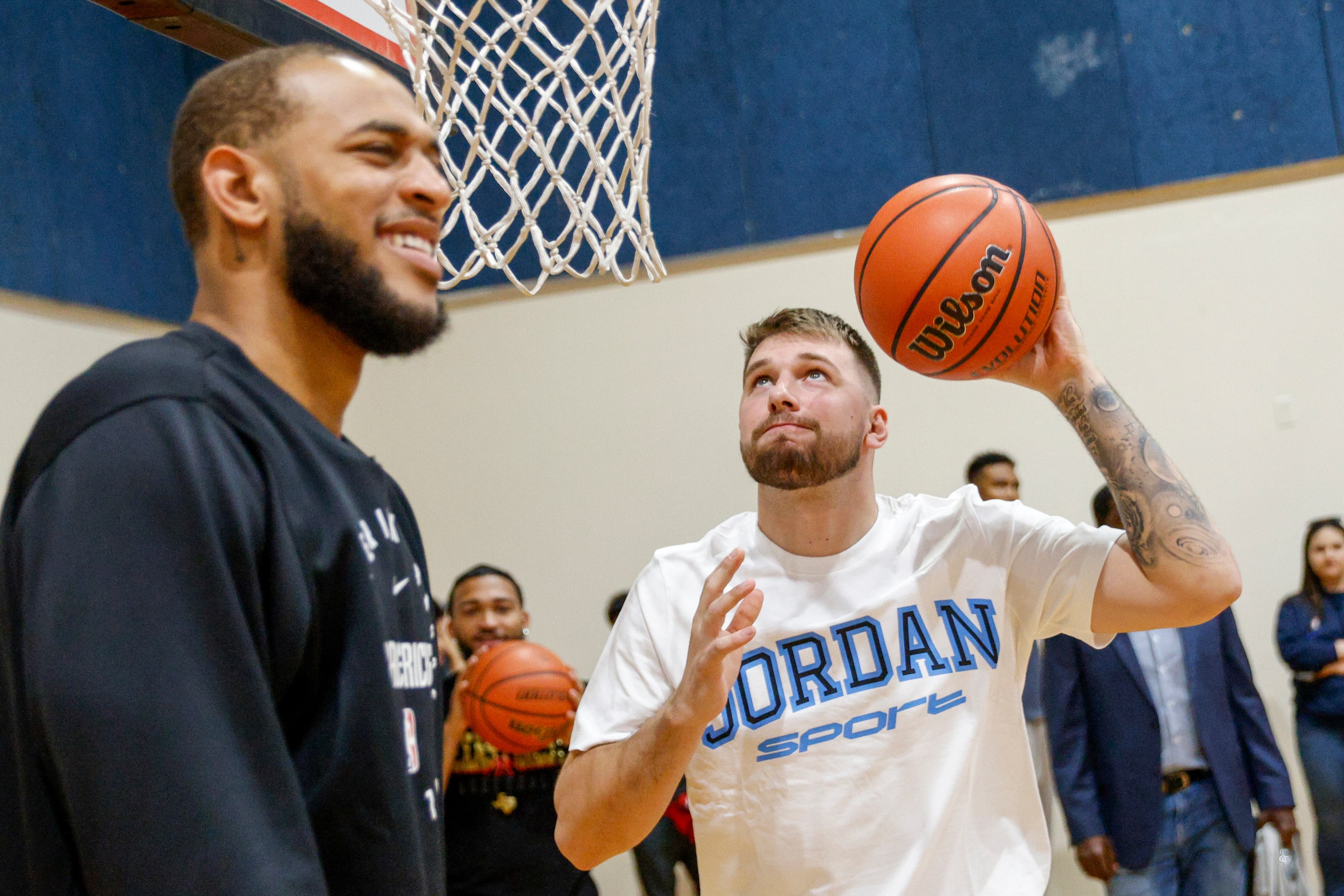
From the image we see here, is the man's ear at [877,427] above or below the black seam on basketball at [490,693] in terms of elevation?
above

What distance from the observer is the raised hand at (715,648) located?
6.70ft

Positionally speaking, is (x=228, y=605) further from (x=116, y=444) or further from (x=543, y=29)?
(x=543, y=29)

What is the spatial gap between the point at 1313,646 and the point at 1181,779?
1134 mm

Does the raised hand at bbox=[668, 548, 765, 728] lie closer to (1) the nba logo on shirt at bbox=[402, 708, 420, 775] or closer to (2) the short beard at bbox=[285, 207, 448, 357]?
(1) the nba logo on shirt at bbox=[402, 708, 420, 775]

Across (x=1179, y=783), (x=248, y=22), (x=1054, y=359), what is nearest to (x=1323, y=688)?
(x=1179, y=783)

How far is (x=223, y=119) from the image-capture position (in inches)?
52.5

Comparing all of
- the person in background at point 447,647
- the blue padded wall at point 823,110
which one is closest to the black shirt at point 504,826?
the person in background at point 447,647

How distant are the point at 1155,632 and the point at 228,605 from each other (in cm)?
411

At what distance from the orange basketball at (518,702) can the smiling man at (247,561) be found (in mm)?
2617

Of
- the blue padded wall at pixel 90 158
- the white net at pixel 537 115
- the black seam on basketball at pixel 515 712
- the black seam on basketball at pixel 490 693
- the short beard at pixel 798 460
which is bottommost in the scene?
the black seam on basketball at pixel 515 712

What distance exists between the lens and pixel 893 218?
2627 mm

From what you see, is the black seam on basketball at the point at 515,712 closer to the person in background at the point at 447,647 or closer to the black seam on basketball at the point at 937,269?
the person in background at the point at 447,647

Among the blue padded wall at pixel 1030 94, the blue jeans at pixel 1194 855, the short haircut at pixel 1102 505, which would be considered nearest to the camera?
the blue jeans at pixel 1194 855

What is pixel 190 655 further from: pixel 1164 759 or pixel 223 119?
pixel 1164 759
